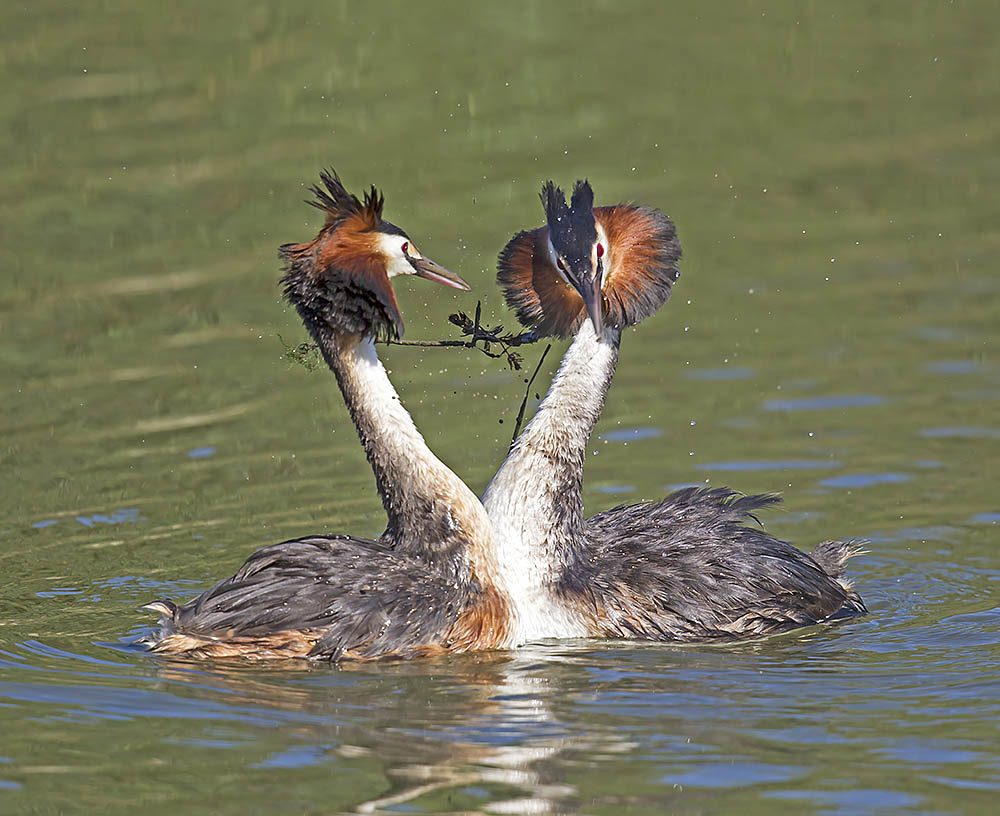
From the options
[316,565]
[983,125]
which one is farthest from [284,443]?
[983,125]

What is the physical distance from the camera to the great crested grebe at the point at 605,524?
8.78 metres

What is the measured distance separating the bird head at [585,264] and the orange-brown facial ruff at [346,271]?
102 cm

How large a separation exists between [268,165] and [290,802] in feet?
35.1

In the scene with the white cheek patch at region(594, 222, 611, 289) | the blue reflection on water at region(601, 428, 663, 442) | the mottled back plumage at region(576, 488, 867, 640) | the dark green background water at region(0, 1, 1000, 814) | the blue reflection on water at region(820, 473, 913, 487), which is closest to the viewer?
the dark green background water at region(0, 1, 1000, 814)

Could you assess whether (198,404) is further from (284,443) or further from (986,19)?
(986,19)

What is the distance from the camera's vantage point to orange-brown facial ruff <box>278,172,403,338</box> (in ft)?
27.3

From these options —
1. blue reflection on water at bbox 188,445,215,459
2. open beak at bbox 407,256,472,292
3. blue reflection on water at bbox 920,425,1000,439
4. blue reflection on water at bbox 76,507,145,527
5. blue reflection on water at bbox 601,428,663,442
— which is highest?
open beak at bbox 407,256,472,292

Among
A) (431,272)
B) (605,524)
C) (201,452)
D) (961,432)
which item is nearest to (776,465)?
(961,432)

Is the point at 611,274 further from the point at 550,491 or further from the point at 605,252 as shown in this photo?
the point at 550,491

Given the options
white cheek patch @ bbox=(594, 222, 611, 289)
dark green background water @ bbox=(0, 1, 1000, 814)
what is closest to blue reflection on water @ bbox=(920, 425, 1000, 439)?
dark green background water @ bbox=(0, 1, 1000, 814)

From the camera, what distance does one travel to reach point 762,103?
60.7 feet

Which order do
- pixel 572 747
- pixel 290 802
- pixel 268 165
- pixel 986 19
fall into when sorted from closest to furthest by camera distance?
pixel 290 802 → pixel 572 747 → pixel 268 165 → pixel 986 19

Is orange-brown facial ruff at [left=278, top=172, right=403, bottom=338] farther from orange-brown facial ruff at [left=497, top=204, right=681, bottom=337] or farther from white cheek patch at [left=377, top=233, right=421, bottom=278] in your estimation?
orange-brown facial ruff at [left=497, top=204, right=681, bottom=337]

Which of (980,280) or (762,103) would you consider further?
(762,103)
